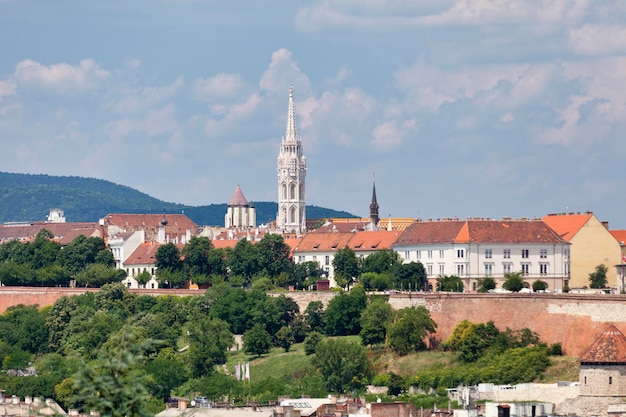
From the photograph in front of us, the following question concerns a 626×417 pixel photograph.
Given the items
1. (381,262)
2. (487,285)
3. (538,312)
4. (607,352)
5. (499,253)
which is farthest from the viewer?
(381,262)

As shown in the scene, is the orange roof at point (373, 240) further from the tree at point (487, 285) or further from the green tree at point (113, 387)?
the green tree at point (113, 387)

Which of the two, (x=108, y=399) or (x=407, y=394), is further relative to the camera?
(x=407, y=394)

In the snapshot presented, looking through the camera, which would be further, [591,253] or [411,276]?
[591,253]

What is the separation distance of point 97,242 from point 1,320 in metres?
17.0

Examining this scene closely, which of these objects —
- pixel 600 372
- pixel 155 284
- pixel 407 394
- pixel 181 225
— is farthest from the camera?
pixel 181 225

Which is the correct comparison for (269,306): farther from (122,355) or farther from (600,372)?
(122,355)

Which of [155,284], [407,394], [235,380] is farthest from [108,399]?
[155,284]

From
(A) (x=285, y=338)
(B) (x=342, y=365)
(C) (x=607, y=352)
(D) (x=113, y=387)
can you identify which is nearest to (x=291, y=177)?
(A) (x=285, y=338)

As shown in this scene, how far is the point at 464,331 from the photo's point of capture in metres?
85.4

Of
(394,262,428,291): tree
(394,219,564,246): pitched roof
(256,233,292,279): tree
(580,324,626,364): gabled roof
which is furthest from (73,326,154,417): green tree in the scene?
(256,233,292,279): tree

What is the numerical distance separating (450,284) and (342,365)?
18.1 metres

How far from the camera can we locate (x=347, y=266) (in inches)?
4400

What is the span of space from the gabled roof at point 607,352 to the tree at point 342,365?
17.6m

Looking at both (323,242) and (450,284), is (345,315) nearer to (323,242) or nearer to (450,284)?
(450,284)
